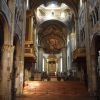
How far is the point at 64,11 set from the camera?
146 feet

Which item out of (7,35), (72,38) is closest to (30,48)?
(7,35)

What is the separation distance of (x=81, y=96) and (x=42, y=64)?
2772cm

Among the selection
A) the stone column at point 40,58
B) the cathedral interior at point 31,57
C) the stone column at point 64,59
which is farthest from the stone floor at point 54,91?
the stone column at point 64,59

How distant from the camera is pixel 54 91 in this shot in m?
24.6

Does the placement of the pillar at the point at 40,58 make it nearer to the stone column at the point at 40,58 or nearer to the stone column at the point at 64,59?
the stone column at the point at 40,58

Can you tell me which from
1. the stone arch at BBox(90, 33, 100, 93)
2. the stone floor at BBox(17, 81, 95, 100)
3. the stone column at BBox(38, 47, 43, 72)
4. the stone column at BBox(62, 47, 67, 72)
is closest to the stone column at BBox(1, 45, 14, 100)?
the stone floor at BBox(17, 81, 95, 100)

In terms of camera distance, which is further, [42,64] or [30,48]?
[42,64]

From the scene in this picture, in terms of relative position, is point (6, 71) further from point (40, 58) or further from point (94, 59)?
point (40, 58)

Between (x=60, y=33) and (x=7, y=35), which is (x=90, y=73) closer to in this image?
(x=7, y=35)

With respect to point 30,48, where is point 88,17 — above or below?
above

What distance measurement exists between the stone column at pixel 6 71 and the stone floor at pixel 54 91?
386cm

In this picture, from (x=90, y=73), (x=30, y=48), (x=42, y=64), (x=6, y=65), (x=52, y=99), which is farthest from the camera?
(x=42, y=64)

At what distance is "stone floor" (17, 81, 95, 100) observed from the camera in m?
21.6

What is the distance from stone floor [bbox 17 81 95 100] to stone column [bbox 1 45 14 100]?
386cm
